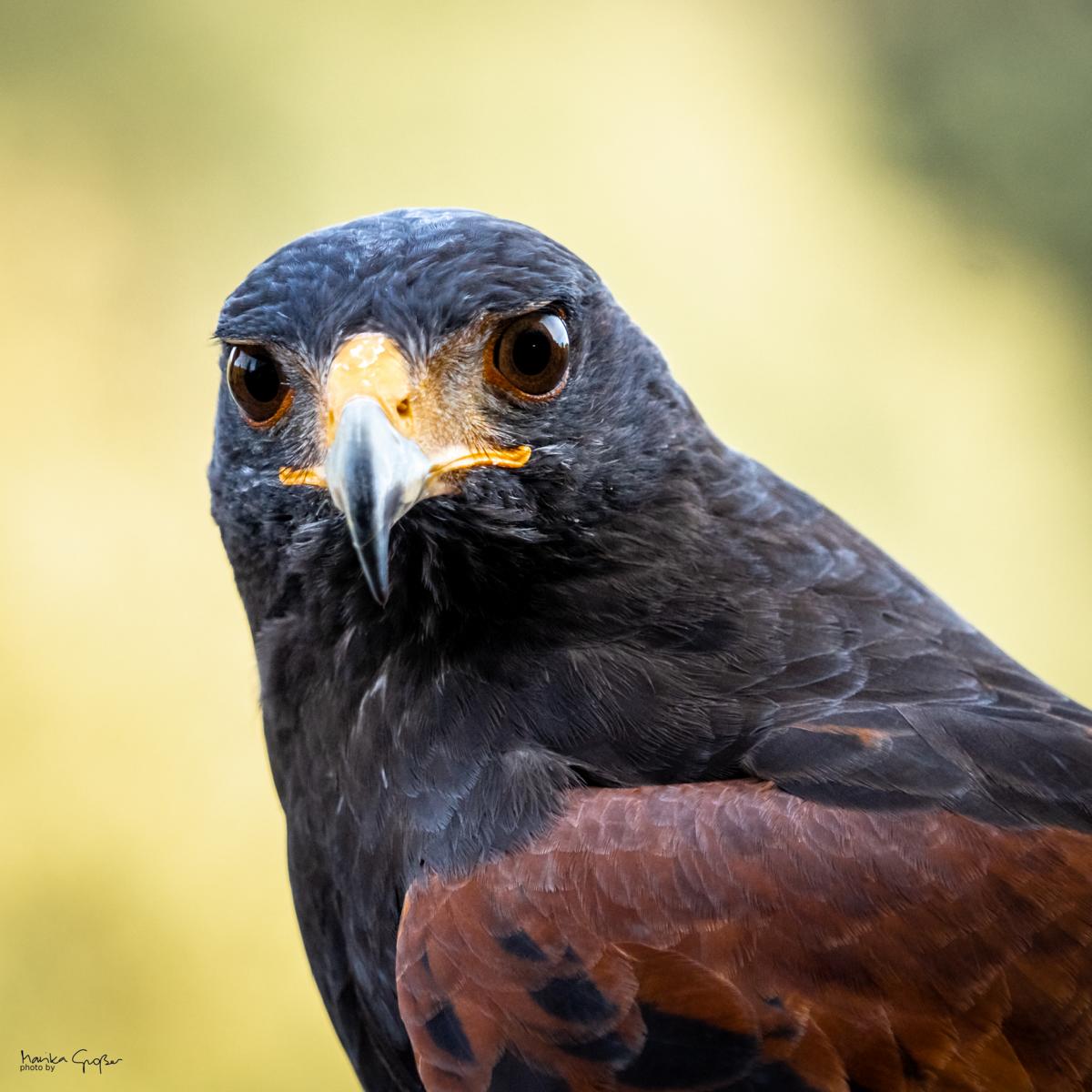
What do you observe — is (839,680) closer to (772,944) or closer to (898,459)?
(772,944)

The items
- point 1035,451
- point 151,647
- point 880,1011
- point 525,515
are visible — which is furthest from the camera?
point 1035,451

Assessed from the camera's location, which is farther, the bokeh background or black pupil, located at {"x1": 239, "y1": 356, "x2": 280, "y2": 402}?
the bokeh background

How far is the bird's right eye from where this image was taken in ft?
5.31

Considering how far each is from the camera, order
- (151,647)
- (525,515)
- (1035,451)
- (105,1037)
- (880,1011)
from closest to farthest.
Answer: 1. (880,1011)
2. (525,515)
3. (105,1037)
4. (151,647)
5. (1035,451)

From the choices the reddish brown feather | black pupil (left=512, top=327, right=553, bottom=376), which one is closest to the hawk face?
black pupil (left=512, top=327, right=553, bottom=376)

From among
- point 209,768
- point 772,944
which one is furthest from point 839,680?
point 209,768

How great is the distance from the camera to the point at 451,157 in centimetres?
405

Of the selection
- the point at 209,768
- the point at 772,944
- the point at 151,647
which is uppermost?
the point at 772,944

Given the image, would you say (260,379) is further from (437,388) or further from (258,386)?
(437,388)

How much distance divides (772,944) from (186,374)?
2885 millimetres

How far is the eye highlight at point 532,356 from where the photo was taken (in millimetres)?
1591
